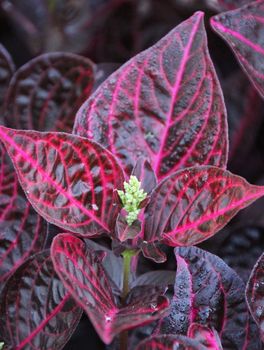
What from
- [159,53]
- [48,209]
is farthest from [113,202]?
[159,53]

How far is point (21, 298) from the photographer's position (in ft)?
2.28

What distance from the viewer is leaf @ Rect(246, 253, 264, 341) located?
62 cm

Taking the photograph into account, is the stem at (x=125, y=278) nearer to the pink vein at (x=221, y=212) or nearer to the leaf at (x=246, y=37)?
the pink vein at (x=221, y=212)

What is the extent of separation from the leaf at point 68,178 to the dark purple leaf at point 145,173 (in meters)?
0.03

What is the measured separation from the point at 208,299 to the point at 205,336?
5cm

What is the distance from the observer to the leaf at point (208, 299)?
0.65 meters

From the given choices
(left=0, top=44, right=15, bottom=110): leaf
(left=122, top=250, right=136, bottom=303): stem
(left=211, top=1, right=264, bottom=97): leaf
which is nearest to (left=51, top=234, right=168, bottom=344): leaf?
(left=122, top=250, right=136, bottom=303): stem

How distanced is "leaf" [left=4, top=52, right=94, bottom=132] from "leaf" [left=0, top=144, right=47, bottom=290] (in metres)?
0.13

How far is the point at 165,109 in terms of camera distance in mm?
734

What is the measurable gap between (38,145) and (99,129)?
0.12 meters

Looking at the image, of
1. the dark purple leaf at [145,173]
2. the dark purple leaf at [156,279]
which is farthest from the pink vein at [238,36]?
the dark purple leaf at [156,279]

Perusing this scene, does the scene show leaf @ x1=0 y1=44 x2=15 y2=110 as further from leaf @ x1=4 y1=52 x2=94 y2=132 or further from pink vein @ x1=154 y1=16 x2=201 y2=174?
pink vein @ x1=154 y1=16 x2=201 y2=174

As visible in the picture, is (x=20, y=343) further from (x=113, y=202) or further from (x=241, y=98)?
(x=241, y=98)

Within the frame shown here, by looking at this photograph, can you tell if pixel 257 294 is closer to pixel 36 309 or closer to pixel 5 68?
pixel 36 309
